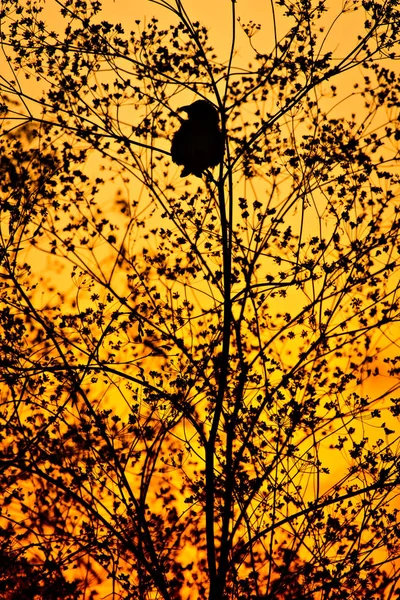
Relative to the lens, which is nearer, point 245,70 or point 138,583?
point 245,70

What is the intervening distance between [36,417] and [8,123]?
370cm

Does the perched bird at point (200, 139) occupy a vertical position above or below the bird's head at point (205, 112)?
below

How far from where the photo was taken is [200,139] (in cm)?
746

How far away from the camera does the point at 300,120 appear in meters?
8.12

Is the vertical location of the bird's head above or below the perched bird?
above

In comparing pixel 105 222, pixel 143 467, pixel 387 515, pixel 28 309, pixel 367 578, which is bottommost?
pixel 367 578

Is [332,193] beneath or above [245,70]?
beneath

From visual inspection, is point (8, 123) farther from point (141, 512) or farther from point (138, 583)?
point (138, 583)

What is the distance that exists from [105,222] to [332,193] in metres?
2.95

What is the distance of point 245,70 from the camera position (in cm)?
758

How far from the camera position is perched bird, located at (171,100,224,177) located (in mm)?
7395

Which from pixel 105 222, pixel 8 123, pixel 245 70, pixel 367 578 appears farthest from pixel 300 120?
pixel 367 578

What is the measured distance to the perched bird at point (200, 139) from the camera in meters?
7.39

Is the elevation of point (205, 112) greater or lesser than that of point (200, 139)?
greater
